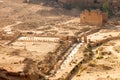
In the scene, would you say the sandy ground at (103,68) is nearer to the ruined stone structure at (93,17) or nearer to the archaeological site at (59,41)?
the archaeological site at (59,41)

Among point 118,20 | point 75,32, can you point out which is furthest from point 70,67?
point 118,20

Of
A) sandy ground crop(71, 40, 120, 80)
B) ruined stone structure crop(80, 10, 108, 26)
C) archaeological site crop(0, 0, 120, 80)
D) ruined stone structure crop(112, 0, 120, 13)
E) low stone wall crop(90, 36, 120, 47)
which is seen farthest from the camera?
ruined stone structure crop(112, 0, 120, 13)

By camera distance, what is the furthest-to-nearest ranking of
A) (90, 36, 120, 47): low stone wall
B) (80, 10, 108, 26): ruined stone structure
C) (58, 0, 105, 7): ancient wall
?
1. (58, 0, 105, 7): ancient wall
2. (80, 10, 108, 26): ruined stone structure
3. (90, 36, 120, 47): low stone wall

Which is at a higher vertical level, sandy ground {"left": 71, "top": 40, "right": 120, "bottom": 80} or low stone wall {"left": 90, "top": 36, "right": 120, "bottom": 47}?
sandy ground {"left": 71, "top": 40, "right": 120, "bottom": 80}

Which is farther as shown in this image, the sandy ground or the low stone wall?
the low stone wall

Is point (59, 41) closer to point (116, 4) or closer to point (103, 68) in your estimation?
point (103, 68)

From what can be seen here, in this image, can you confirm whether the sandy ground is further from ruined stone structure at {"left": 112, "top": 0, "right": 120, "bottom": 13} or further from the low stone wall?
ruined stone structure at {"left": 112, "top": 0, "right": 120, "bottom": 13}

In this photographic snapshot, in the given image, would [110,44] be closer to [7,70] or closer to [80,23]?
[80,23]

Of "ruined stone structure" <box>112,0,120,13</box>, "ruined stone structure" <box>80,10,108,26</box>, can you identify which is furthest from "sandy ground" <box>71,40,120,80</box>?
"ruined stone structure" <box>112,0,120,13</box>

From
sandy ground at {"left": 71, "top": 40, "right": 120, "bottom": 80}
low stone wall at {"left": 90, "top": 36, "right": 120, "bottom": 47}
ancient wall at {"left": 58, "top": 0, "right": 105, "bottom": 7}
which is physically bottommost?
ancient wall at {"left": 58, "top": 0, "right": 105, "bottom": 7}
